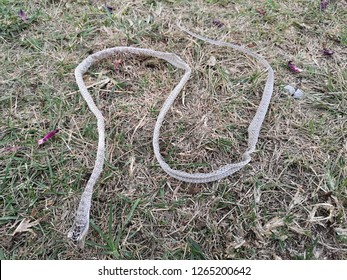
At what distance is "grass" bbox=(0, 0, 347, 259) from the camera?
1.54 meters

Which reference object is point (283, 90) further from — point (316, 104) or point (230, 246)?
point (230, 246)

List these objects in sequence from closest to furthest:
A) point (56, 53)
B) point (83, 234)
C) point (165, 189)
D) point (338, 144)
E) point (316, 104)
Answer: point (83, 234)
point (165, 189)
point (338, 144)
point (316, 104)
point (56, 53)

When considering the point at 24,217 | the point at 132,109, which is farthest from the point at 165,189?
the point at 24,217

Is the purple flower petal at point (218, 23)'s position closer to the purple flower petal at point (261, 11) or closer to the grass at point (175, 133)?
the grass at point (175, 133)

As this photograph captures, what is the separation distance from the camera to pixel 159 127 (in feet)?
6.08

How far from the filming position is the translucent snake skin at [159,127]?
155 cm

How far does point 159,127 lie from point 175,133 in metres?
0.09

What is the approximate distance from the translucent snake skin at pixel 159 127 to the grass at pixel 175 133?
0.14 ft

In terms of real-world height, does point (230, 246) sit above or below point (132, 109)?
below

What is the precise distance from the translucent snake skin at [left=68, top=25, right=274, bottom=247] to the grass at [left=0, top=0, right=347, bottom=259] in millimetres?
41

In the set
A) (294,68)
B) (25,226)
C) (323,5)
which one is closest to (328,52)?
(294,68)

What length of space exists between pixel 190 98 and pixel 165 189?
2.07 ft

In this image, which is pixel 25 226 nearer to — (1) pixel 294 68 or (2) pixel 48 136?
(2) pixel 48 136

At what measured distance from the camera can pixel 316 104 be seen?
79.5 inches
